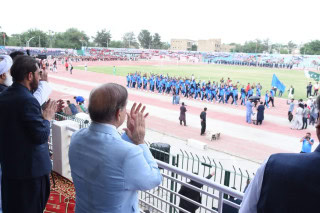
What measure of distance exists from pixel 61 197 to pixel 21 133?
172cm


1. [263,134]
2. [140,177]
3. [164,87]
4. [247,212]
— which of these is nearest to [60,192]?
[140,177]

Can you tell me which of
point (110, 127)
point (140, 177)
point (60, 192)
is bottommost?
point (60, 192)

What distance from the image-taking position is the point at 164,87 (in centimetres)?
2169

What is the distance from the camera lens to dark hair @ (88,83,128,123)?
1.59m

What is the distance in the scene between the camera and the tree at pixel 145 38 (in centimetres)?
9012

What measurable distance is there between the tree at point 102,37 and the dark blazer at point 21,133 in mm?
83417

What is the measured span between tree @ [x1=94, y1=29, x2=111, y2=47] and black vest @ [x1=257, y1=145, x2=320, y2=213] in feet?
278

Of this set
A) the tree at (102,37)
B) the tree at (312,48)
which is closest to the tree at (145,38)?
the tree at (102,37)

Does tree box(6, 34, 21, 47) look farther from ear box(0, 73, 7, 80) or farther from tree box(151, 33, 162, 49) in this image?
ear box(0, 73, 7, 80)

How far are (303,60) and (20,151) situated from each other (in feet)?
201

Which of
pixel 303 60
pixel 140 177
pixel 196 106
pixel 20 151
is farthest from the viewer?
pixel 303 60


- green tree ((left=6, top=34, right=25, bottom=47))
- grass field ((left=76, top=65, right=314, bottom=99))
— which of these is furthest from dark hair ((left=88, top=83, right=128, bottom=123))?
green tree ((left=6, top=34, right=25, bottom=47))

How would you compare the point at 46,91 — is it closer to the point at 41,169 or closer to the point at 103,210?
the point at 41,169

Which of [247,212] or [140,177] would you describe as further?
[140,177]
